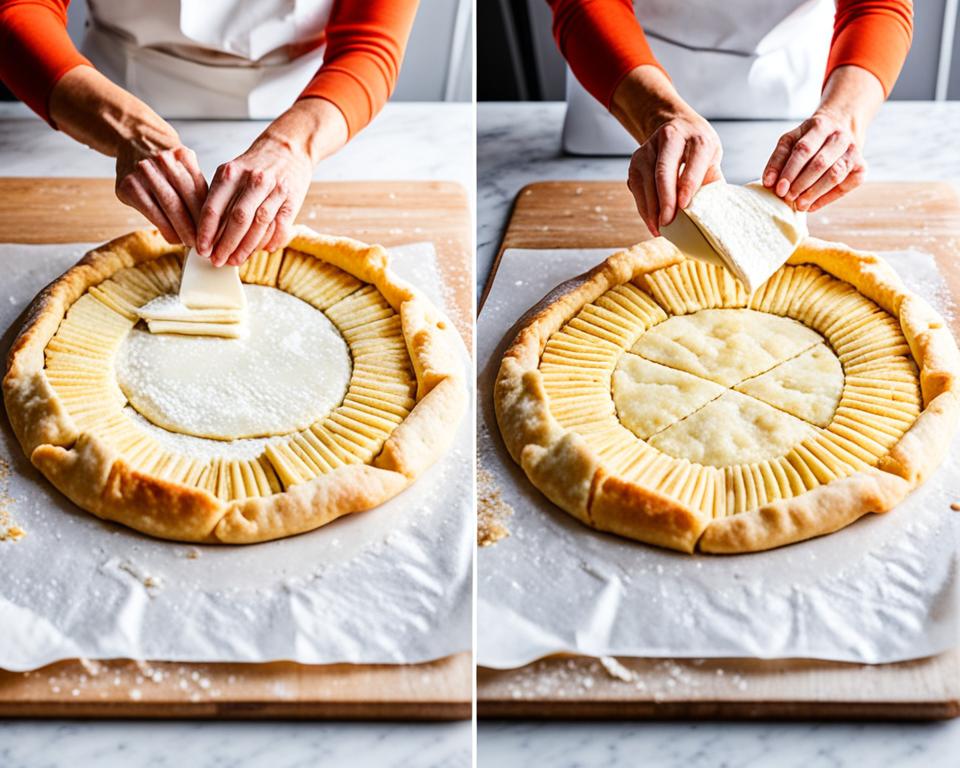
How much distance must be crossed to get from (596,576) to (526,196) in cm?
106

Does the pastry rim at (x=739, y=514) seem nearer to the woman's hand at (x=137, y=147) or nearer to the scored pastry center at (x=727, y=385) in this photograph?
the scored pastry center at (x=727, y=385)

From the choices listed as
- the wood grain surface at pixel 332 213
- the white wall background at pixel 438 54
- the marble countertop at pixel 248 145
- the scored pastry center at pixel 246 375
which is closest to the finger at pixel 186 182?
the scored pastry center at pixel 246 375

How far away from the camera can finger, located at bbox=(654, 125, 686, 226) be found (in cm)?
164

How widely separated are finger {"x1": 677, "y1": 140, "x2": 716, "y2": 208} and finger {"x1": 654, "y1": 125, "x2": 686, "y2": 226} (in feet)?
0.04

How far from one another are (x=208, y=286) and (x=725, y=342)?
2.96ft

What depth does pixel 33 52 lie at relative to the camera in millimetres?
1904

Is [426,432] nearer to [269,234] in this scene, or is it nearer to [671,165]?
[269,234]

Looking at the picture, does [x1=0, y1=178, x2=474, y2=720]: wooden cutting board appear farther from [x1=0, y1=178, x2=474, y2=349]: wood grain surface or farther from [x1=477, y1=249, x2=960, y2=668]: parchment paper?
[x1=0, y1=178, x2=474, y2=349]: wood grain surface

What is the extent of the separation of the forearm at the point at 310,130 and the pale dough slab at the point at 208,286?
0.78 feet

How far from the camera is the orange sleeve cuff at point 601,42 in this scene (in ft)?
6.22

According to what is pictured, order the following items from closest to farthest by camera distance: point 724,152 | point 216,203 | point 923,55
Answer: point 216,203 < point 724,152 < point 923,55

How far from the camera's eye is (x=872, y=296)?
1.82 metres

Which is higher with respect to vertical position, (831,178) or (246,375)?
(831,178)

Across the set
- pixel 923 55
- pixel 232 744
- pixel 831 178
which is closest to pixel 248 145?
pixel 831 178
